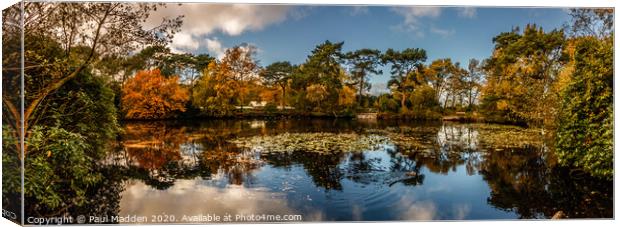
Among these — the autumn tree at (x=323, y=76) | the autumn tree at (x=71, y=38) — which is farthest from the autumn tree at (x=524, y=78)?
the autumn tree at (x=71, y=38)

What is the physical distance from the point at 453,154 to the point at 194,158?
3.42m

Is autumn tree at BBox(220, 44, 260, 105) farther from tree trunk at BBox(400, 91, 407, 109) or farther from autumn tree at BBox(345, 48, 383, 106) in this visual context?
tree trunk at BBox(400, 91, 407, 109)

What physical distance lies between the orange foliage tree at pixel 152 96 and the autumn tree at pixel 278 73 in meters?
1.15

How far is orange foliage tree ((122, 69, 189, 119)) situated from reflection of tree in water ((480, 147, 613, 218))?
4238 millimetres

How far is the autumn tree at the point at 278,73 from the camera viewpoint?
17.6 ft

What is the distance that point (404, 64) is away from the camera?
543 centimetres

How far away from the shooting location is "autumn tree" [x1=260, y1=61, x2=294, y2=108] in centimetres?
536

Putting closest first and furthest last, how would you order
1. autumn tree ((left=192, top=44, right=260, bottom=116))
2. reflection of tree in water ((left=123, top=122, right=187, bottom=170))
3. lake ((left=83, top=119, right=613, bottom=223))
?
lake ((left=83, top=119, right=613, bottom=223)), reflection of tree in water ((left=123, top=122, right=187, bottom=170)), autumn tree ((left=192, top=44, right=260, bottom=116))

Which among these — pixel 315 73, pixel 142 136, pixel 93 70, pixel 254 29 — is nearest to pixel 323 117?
pixel 315 73

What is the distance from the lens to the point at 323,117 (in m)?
5.79

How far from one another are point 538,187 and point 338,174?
2.58 meters

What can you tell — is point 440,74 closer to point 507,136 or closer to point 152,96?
point 507,136

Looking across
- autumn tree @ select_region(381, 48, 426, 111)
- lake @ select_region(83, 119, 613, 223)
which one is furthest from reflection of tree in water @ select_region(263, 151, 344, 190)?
autumn tree @ select_region(381, 48, 426, 111)

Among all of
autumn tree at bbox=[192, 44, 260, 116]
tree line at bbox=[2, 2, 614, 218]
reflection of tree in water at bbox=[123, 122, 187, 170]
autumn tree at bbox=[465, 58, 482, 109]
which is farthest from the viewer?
autumn tree at bbox=[465, 58, 482, 109]
